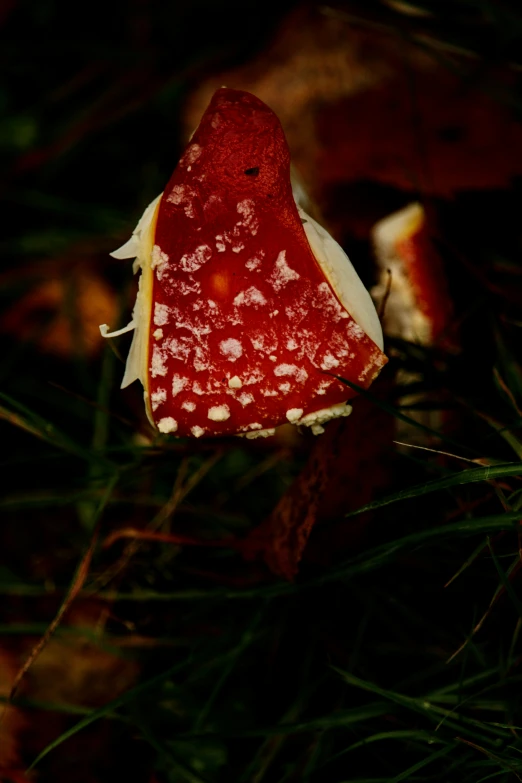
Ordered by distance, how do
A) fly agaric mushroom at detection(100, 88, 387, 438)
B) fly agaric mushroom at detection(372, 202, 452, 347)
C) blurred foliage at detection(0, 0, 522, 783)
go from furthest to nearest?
fly agaric mushroom at detection(372, 202, 452, 347) < blurred foliage at detection(0, 0, 522, 783) < fly agaric mushroom at detection(100, 88, 387, 438)

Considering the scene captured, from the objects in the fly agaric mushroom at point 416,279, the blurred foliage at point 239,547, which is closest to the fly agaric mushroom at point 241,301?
the blurred foliage at point 239,547

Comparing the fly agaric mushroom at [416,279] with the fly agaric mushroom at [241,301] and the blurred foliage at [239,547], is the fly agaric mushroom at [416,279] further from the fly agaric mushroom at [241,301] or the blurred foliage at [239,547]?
the fly agaric mushroom at [241,301]

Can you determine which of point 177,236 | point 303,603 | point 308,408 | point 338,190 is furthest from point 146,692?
point 338,190

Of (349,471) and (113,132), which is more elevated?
(113,132)

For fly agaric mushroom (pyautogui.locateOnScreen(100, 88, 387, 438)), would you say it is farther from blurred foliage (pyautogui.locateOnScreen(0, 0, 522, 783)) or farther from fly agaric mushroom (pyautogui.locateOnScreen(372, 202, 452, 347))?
fly agaric mushroom (pyautogui.locateOnScreen(372, 202, 452, 347))

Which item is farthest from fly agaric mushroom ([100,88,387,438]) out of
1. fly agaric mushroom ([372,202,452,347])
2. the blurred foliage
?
fly agaric mushroom ([372,202,452,347])

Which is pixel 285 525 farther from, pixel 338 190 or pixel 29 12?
pixel 29 12
